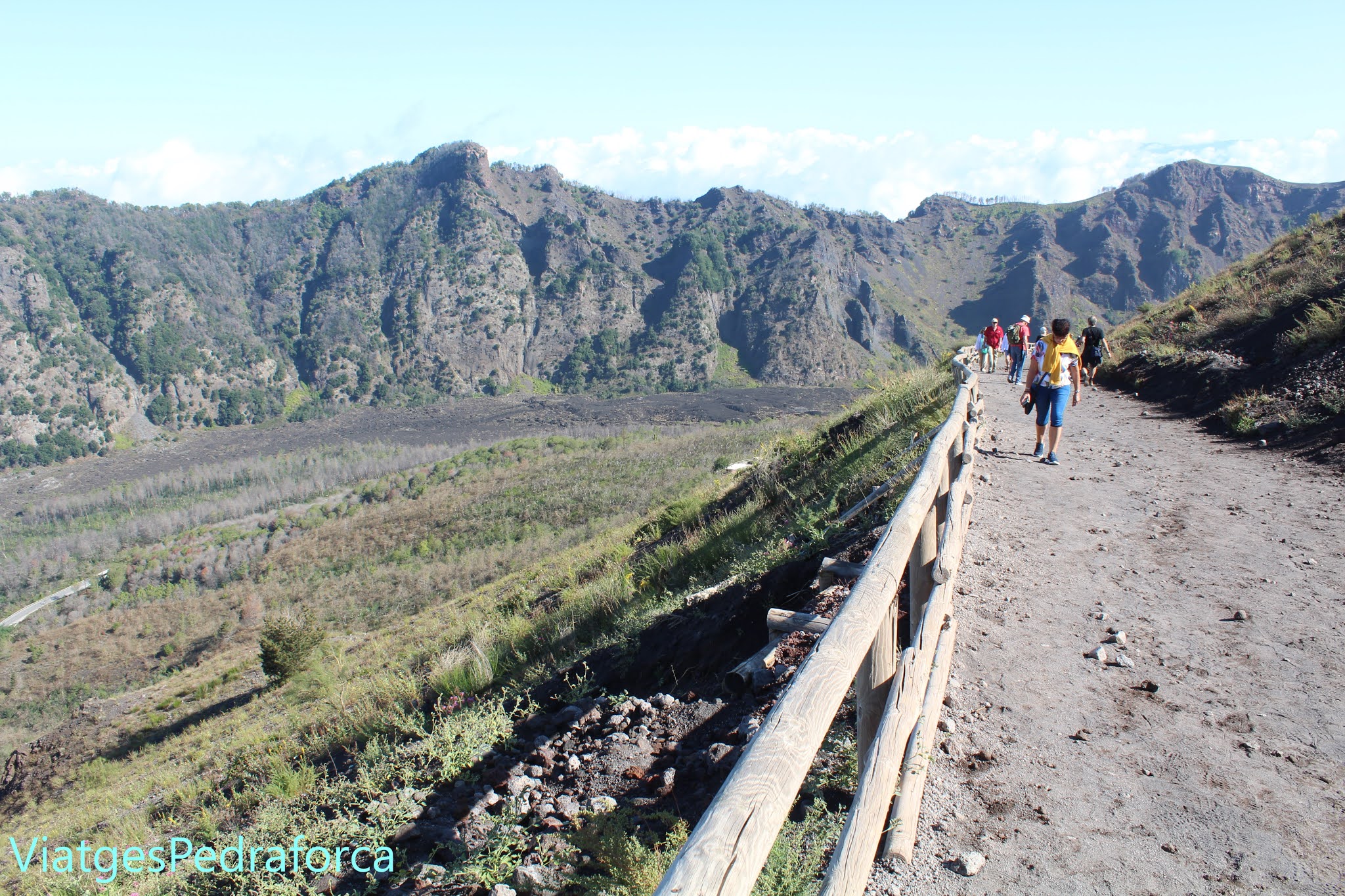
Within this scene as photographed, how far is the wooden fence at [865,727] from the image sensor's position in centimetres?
144

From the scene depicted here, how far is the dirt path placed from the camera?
95.1 inches

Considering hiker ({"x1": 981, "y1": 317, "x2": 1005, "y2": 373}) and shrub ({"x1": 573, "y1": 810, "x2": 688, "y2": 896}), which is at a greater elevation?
hiker ({"x1": 981, "y1": 317, "x2": 1005, "y2": 373})

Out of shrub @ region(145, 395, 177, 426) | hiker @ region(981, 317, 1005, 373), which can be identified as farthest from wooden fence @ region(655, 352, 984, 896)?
shrub @ region(145, 395, 177, 426)

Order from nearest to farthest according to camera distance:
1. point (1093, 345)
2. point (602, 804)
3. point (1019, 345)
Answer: point (602, 804), point (1093, 345), point (1019, 345)

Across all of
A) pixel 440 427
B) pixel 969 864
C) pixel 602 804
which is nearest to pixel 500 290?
pixel 440 427

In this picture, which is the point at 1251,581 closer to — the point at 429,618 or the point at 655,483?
the point at 429,618

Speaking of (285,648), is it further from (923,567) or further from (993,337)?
(923,567)

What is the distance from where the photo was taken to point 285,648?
21.1 m

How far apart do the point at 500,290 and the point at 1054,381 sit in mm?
168109

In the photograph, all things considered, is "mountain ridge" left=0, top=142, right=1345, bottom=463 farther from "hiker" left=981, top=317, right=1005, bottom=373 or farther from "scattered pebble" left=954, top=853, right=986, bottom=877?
"scattered pebble" left=954, top=853, right=986, bottom=877

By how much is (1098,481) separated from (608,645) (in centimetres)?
540

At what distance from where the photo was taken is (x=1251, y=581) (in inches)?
183

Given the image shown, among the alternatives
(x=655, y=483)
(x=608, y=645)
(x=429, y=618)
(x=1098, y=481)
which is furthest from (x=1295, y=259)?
→ (x=655, y=483)

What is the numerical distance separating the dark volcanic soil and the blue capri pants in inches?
3904
